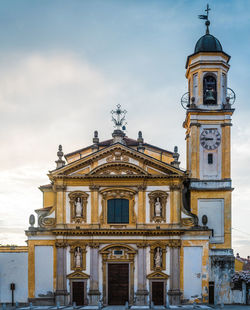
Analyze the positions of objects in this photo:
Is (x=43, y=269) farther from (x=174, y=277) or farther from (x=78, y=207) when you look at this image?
(x=174, y=277)

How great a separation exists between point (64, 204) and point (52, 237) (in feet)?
7.55

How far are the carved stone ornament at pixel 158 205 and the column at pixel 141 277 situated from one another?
77.6 inches

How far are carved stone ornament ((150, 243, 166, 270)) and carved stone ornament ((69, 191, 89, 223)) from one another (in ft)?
16.4

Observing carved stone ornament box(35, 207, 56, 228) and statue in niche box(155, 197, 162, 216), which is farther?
carved stone ornament box(35, 207, 56, 228)

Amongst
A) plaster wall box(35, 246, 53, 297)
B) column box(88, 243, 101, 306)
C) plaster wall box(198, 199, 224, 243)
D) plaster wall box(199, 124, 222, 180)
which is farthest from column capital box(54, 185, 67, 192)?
plaster wall box(199, 124, 222, 180)

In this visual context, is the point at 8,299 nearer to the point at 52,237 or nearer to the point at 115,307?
the point at 52,237

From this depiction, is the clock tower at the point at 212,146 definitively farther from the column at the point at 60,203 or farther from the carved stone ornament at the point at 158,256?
the column at the point at 60,203

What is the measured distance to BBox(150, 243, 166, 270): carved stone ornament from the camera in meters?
35.9

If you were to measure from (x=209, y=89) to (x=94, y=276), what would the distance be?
49.8 feet

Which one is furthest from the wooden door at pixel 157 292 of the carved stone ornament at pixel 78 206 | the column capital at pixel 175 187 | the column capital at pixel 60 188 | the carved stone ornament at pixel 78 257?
the column capital at pixel 60 188

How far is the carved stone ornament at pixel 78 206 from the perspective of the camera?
36562 millimetres

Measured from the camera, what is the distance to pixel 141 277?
3584 cm

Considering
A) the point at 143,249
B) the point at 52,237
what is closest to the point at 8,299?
the point at 52,237

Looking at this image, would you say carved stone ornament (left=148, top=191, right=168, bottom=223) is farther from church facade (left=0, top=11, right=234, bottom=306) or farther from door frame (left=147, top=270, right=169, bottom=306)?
door frame (left=147, top=270, right=169, bottom=306)
